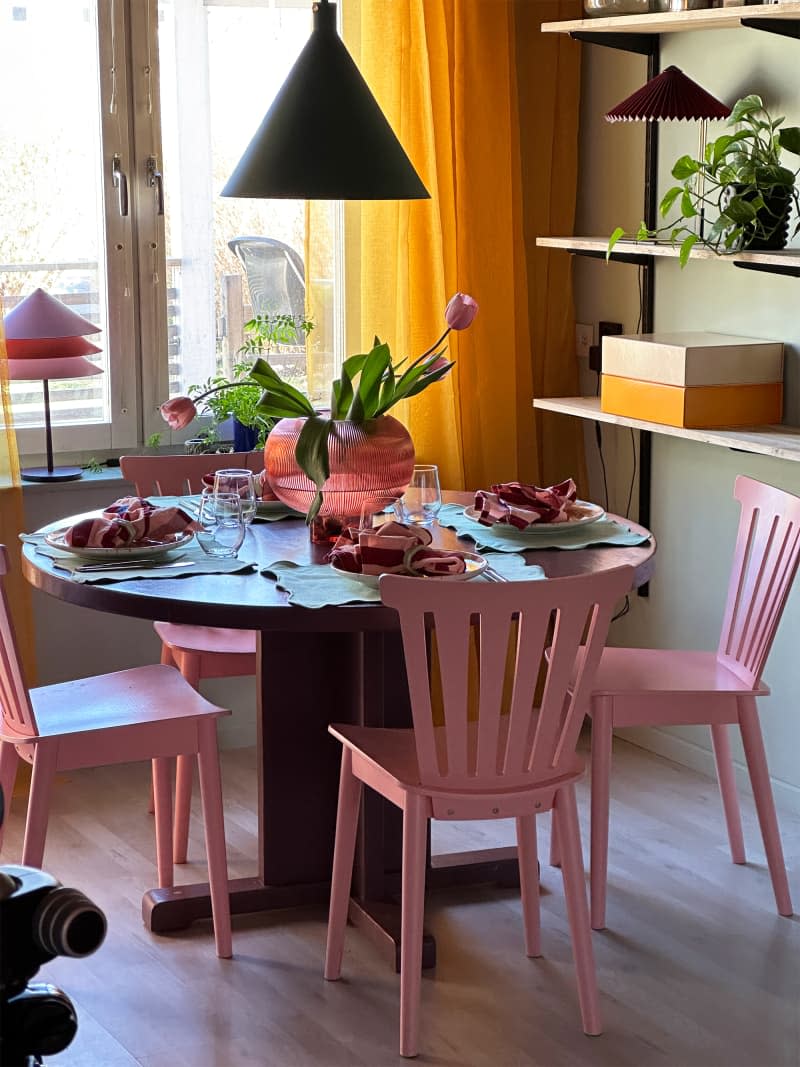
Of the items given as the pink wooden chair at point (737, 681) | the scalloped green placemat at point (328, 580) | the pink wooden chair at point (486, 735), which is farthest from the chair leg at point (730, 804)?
the scalloped green placemat at point (328, 580)

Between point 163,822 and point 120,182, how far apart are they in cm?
163

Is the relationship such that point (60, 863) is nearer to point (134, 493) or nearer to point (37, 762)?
point (37, 762)

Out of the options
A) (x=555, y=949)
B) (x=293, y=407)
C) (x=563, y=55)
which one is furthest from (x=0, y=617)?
(x=563, y=55)

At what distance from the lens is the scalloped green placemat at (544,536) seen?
8.59 ft

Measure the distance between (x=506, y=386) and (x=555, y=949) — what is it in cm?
164

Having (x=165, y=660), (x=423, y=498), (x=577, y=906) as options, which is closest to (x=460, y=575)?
(x=423, y=498)

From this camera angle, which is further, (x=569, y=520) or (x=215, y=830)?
(x=569, y=520)

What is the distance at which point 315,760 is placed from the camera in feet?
9.16

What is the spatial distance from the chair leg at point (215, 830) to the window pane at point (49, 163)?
131 cm

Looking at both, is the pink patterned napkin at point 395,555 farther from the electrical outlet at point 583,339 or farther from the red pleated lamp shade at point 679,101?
the electrical outlet at point 583,339

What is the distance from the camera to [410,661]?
2.14 meters

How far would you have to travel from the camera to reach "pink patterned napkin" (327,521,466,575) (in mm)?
2352

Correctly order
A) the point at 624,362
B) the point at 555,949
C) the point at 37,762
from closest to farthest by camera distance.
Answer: the point at 37,762
the point at 555,949
the point at 624,362

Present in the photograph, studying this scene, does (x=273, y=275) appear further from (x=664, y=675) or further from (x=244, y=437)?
(x=664, y=675)
